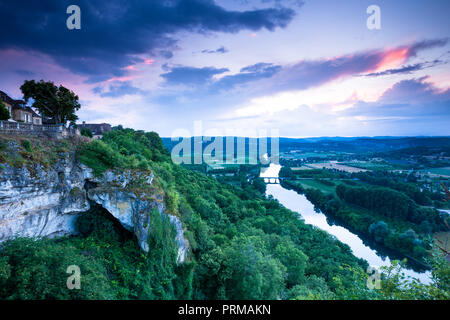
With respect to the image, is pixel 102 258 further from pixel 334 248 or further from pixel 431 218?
pixel 431 218

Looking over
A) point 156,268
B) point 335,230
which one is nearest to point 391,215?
point 335,230

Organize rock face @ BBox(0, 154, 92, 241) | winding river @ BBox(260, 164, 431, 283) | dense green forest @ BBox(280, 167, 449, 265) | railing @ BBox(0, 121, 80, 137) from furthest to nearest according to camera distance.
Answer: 1. dense green forest @ BBox(280, 167, 449, 265)
2. winding river @ BBox(260, 164, 431, 283)
3. railing @ BBox(0, 121, 80, 137)
4. rock face @ BBox(0, 154, 92, 241)

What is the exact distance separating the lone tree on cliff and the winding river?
27.3 meters

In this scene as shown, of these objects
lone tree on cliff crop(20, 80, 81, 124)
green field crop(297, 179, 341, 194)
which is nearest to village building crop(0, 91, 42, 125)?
lone tree on cliff crop(20, 80, 81, 124)

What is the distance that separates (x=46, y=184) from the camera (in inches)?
405

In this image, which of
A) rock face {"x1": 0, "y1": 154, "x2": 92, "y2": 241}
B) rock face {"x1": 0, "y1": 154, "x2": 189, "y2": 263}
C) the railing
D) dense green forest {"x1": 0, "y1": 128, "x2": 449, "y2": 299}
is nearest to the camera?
dense green forest {"x1": 0, "y1": 128, "x2": 449, "y2": 299}

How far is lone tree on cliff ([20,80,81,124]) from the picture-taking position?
547 inches

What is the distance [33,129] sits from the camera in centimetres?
1145

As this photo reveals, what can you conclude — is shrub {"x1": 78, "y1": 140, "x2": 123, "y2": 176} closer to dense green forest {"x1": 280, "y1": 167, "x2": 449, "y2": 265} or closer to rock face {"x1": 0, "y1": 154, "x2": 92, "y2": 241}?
rock face {"x1": 0, "y1": 154, "x2": 92, "y2": 241}

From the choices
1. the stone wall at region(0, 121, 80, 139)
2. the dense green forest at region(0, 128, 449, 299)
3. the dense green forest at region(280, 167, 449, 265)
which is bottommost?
the dense green forest at region(280, 167, 449, 265)

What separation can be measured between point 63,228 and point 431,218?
186 ft

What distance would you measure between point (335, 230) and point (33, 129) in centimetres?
4729

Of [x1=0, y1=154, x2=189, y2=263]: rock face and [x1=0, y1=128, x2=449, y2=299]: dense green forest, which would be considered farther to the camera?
[x1=0, y1=154, x2=189, y2=263]: rock face
